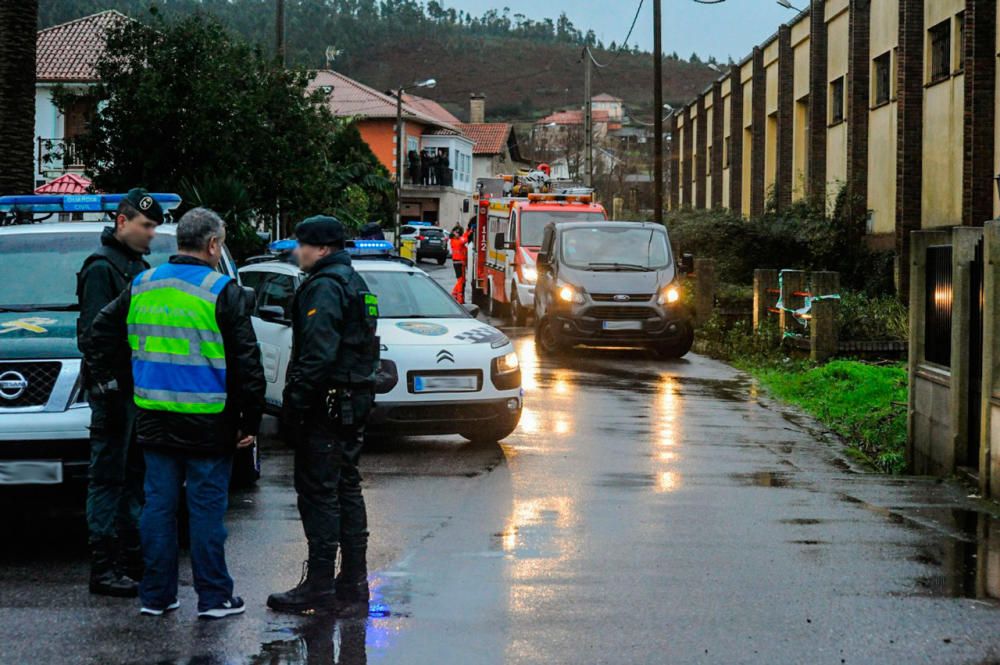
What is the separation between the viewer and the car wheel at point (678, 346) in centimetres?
2164

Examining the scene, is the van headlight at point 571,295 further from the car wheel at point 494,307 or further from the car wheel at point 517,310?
the car wheel at point 494,307

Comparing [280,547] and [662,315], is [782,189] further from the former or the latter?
[280,547]

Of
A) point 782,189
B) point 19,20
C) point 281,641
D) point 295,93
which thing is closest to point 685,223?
point 782,189

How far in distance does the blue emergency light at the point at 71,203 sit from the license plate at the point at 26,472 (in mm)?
2212

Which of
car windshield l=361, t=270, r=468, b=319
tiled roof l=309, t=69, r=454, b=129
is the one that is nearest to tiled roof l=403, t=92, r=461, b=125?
tiled roof l=309, t=69, r=454, b=129

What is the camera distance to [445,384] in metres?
11.8

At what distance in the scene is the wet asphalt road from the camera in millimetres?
5926

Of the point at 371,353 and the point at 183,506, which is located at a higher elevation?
the point at 371,353

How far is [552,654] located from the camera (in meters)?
5.78

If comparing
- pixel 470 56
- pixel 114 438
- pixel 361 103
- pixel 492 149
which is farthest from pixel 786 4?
pixel 470 56

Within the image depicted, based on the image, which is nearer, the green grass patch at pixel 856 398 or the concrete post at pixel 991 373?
the concrete post at pixel 991 373

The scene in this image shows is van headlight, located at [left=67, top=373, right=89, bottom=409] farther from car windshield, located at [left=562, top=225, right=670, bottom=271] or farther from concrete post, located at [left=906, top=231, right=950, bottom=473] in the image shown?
car windshield, located at [left=562, top=225, right=670, bottom=271]

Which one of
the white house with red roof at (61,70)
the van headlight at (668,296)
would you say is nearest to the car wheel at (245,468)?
the van headlight at (668,296)

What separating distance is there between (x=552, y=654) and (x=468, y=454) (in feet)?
20.2
